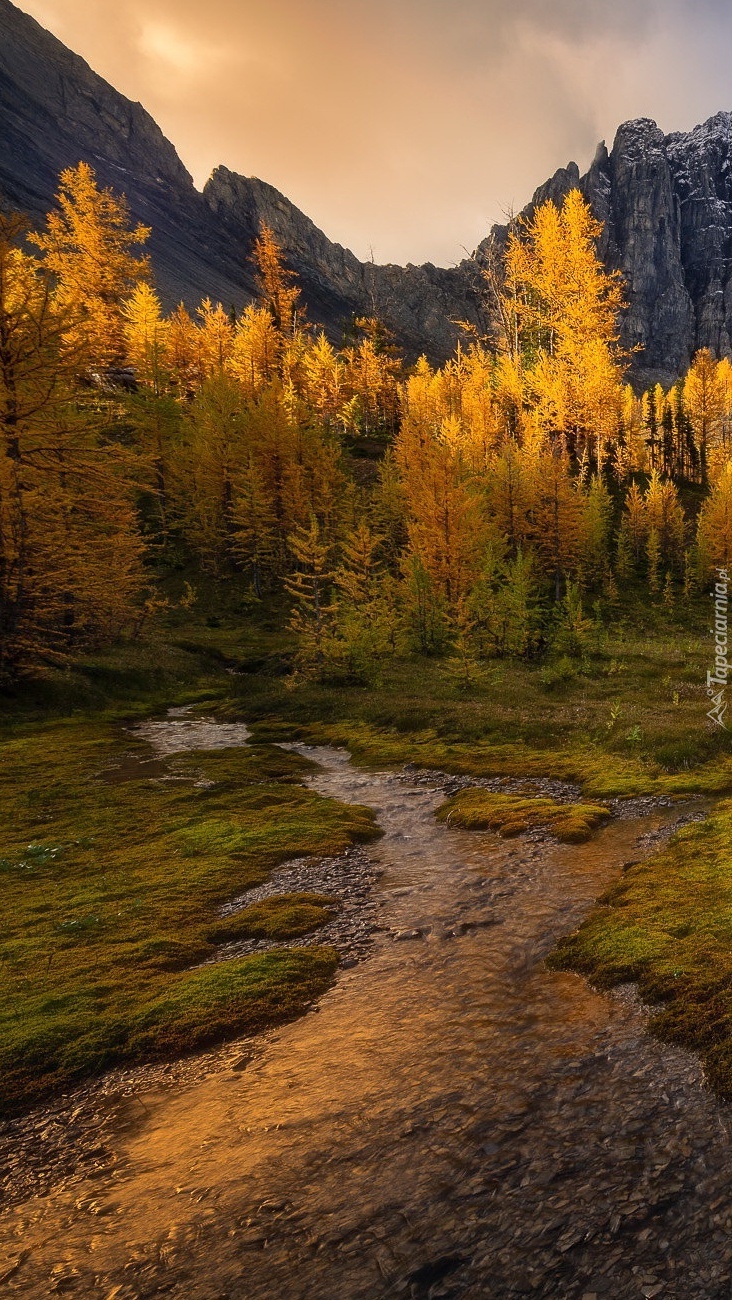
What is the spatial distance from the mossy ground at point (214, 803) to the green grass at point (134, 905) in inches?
1.2

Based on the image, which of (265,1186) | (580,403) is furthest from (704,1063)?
(580,403)

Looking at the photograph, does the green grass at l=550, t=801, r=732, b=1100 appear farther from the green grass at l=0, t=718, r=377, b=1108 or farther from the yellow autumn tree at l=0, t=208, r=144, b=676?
the yellow autumn tree at l=0, t=208, r=144, b=676

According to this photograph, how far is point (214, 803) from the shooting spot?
13.9m

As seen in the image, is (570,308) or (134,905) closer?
(134,905)

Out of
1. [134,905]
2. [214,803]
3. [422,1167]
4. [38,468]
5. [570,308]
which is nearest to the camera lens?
[422,1167]

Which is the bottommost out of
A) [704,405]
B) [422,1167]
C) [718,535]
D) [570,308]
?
[422,1167]

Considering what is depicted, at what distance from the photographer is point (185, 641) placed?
36.4 metres

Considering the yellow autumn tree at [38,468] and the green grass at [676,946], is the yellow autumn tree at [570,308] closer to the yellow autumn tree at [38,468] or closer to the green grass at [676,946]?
the yellow autumn tree at [38,468]

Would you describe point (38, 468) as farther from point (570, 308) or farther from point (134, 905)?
point (570, 308)

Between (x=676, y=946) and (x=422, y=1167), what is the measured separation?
13.7 ft

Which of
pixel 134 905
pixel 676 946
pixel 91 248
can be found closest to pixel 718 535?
pixel 676 946

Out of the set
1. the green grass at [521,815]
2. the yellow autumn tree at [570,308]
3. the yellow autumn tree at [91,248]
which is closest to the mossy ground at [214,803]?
the green grass at [521,815]

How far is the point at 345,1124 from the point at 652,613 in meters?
44.9

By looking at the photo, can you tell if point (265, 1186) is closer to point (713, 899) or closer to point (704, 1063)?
point (704, 1063)
